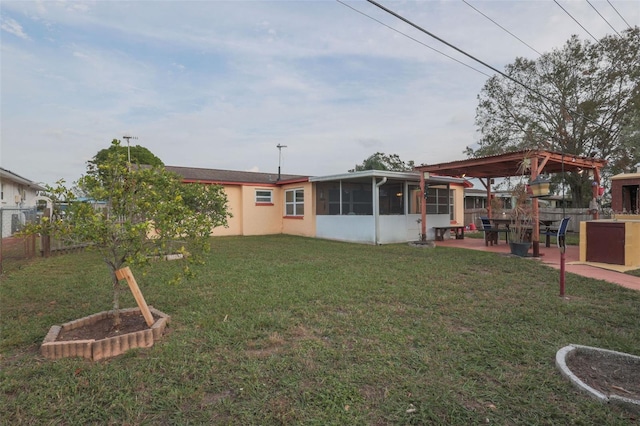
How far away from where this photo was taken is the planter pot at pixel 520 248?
8617 millimetres

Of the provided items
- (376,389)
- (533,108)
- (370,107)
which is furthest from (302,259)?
(533,108)

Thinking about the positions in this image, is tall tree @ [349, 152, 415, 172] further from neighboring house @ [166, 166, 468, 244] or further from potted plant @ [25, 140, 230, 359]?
potted plant @ [25, 140, 230, 359]

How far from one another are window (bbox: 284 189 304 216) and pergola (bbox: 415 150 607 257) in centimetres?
517

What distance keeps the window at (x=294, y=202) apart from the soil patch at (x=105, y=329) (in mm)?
11156

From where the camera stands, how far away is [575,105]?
19.0 meters

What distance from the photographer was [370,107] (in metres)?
13.6

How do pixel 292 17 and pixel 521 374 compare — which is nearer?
pixel 521 374

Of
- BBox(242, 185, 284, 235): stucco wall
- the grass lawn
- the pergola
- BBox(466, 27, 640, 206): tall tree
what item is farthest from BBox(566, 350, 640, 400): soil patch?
BBox(466, 27, 640, 206): tall tree

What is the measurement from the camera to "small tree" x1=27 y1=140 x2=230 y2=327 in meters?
3.13

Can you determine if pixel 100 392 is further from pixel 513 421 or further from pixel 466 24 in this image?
pixel 466 24

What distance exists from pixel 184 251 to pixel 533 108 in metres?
23.3

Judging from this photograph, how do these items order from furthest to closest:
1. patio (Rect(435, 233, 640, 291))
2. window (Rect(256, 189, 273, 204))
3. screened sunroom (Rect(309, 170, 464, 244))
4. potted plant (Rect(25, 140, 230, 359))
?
window (Rect(256, 189, 273, 204)) → screened sunroom (Rect(309, 170, 464, 244)) → patio (Rect(435, 233, 640, 291)) → potted plant (Rect(25, 140, 230, 359))

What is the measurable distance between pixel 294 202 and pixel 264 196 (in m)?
1.55

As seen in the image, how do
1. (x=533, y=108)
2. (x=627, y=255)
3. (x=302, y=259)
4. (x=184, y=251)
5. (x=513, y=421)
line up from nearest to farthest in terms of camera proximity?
(x=513, y=421)
(x=184, y=251)
(x=627, y=255)
(x=302, y=259)
(x=533, y=108)
